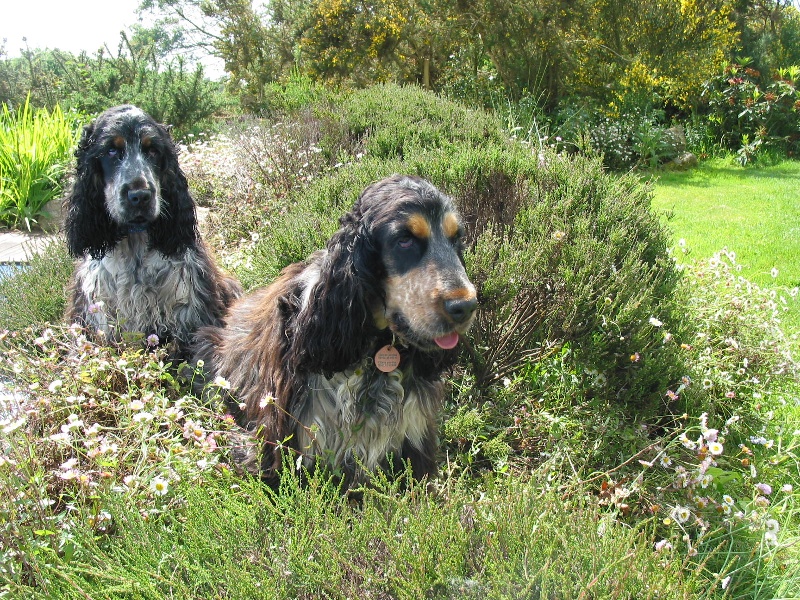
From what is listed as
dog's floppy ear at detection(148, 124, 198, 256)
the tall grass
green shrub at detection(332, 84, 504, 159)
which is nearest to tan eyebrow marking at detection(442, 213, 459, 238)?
dog's floppy ear at detection(148, 124, 198, 256)

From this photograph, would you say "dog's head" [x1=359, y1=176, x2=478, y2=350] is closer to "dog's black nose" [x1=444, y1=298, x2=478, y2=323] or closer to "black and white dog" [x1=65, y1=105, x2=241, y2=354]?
"dog's black nose" [x1=444, y1=298, x2=478, y2=323]

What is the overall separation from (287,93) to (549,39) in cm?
478

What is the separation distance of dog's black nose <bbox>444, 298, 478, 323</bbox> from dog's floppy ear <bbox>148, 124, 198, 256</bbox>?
92.1 inches

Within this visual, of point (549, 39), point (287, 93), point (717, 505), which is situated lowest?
point (717, 505)

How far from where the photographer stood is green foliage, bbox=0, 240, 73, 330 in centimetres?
432

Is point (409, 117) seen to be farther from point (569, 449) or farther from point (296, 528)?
point (296, 528)

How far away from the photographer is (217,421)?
282cm

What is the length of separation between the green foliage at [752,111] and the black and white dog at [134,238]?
11.2 meters

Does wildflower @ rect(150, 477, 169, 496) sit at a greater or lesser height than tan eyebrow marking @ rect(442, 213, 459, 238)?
lesser

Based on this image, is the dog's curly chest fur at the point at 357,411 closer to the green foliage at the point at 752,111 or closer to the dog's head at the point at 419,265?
the dog's head at the point at 419,265

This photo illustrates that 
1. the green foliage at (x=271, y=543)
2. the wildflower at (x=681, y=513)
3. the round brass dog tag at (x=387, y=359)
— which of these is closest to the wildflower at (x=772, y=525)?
the wildflower at (x=681, y=513)

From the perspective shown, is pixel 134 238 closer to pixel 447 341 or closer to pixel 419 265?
pixel 419 265

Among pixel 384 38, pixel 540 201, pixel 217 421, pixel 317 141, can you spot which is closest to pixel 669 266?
pixel 540 201

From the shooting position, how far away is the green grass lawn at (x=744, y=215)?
6613 mm
